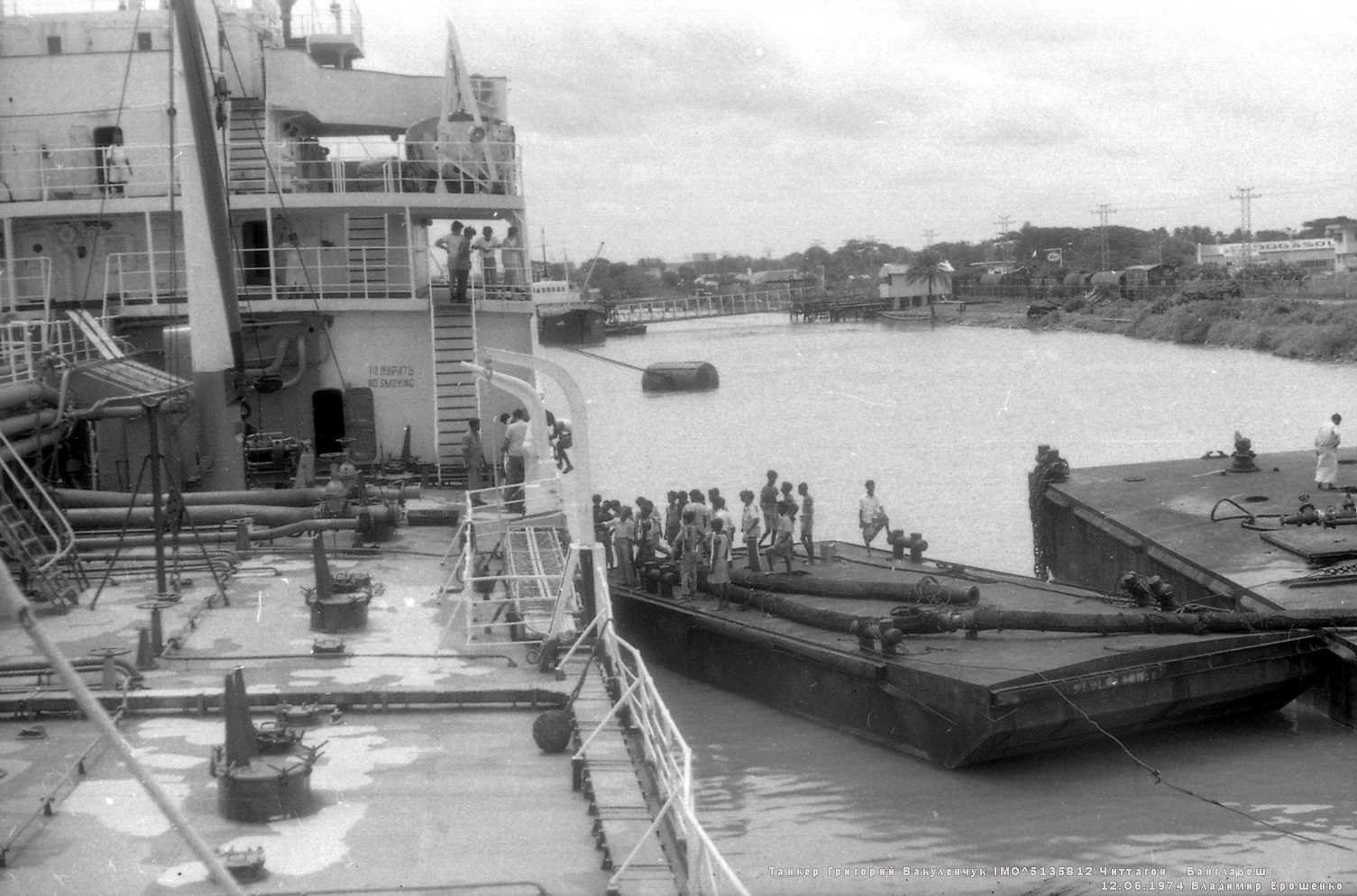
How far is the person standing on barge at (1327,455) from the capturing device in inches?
766

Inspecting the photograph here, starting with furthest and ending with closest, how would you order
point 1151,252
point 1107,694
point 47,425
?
1. point 1151,252
2. point 47,425
3. point 1107,694

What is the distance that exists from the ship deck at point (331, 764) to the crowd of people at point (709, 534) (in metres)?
4.94

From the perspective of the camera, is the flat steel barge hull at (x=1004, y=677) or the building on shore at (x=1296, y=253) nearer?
the flat steel barge hull at (x=1004, y=677)

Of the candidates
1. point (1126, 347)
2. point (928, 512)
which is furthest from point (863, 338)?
point (928, 512)

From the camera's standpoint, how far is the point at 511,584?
13.7 meters

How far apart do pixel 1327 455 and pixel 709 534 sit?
890 cm

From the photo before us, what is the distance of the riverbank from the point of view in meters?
62.9

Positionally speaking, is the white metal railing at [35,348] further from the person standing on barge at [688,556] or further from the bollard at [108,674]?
the person standing on barge at [688,556]

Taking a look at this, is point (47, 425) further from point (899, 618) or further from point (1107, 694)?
point (1107, 694)

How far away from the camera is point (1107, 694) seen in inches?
528

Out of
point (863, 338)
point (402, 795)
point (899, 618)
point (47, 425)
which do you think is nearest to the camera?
point (402, 795)

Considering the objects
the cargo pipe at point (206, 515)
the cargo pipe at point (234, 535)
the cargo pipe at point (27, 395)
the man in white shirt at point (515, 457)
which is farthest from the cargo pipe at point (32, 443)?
the man in white shirt at point (515, 457)

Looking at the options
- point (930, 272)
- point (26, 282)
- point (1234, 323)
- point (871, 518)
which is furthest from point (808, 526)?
point (930, 272)

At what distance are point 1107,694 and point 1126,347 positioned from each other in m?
66.3
